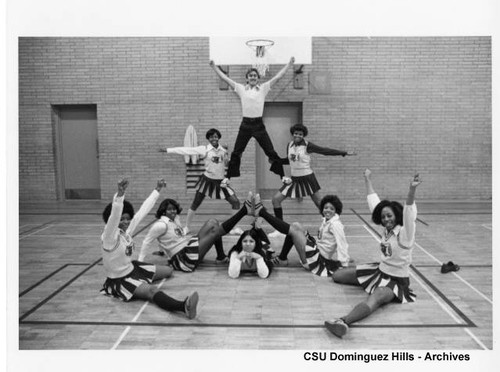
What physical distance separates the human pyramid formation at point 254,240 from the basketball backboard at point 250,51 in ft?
2.96

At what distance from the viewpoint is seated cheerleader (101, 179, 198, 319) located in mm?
4559

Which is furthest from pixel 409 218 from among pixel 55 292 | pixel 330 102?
pixel 330 102

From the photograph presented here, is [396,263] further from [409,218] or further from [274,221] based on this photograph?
[274,221]

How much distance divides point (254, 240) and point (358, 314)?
1575 millimetres

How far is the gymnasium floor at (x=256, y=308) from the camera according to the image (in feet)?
13.7

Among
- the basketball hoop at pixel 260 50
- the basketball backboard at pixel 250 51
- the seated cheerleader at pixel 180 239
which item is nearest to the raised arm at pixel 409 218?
the seated cheerleader at pixel 180 239

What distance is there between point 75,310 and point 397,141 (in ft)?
25.4

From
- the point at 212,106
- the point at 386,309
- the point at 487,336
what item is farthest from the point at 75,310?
the point at 212,106

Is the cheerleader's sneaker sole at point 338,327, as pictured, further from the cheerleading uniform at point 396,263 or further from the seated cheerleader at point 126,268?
the seated cheerleader at point 126,268

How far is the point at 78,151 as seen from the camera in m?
11.2

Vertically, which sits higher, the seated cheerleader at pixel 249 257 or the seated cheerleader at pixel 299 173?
the seated cheerleader at pixel 299 173

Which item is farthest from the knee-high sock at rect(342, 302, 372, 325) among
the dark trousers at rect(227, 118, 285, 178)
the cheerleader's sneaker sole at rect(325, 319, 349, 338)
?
the dark trousers at rect(227, 118, 285, 178)

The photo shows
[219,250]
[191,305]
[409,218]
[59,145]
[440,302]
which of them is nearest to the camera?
[409,218]

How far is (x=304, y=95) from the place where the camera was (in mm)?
10602
